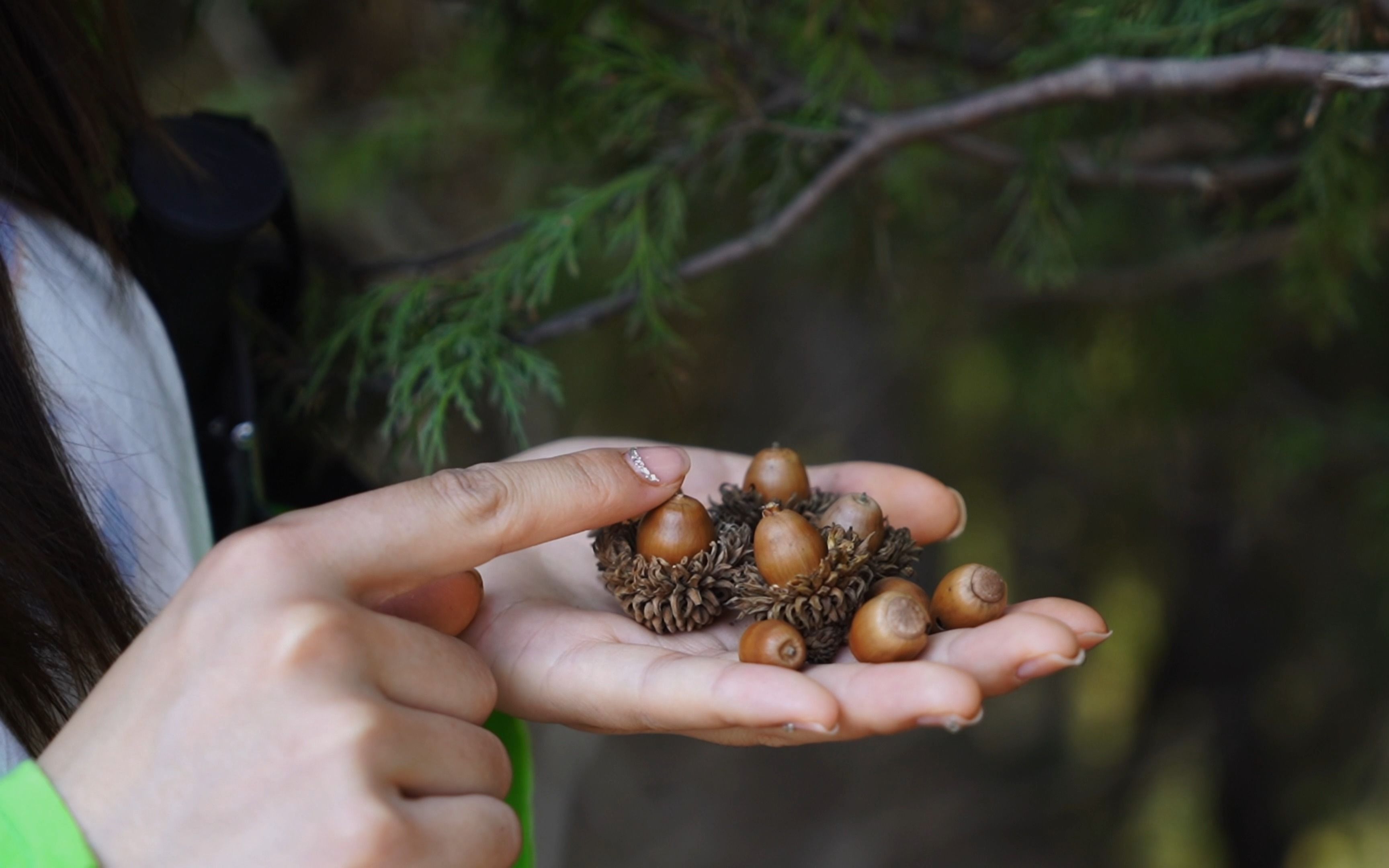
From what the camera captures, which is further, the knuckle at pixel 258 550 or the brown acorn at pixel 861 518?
the brown acorn at pixel 861 518

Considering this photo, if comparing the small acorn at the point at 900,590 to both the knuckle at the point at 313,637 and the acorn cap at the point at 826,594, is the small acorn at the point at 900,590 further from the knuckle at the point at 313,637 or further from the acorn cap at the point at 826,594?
the knuckle at the point at 313,637

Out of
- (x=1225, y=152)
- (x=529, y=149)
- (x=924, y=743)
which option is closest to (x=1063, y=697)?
(x=924, y=743)

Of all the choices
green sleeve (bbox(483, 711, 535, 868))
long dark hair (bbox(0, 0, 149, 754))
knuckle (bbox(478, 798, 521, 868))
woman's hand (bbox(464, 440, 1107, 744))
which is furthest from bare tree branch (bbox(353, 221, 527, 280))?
knuckle (bbox(478, 798, 521, 868))

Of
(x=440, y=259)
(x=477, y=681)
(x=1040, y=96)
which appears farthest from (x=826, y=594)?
(x=440, y=259)

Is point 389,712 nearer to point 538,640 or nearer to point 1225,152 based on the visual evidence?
point 538,640

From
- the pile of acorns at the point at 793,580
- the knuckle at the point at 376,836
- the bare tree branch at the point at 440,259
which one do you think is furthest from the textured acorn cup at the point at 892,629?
the bare tree branch at the point at 440,259

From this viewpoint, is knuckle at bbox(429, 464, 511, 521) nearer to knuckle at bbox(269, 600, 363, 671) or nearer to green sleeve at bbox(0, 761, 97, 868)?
knuckle at bbox(269, 600, 363, 671)

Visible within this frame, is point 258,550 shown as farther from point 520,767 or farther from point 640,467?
point 520,767
